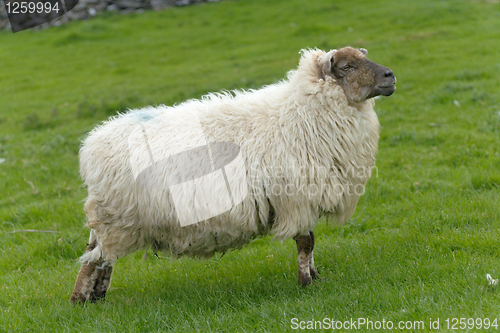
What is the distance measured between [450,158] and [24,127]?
9538mm

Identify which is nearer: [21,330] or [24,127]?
[21,330]

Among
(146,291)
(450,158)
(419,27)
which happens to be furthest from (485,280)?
(419,27)

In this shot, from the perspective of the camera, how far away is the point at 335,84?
453cm

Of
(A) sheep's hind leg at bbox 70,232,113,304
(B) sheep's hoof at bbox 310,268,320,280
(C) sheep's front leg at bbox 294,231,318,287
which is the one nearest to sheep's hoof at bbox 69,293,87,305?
(A) sheep's hind leg at bbox 70,232,113,304

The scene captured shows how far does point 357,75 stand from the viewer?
4.48m

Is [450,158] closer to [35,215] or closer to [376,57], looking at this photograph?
[35,215]

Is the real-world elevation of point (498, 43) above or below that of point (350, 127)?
below

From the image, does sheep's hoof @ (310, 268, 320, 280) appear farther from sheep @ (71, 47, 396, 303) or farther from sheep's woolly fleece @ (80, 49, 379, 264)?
sheep's woolly fleece @ (80, 49, 379, 264)

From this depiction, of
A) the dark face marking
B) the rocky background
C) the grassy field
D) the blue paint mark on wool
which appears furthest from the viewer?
the rocky background

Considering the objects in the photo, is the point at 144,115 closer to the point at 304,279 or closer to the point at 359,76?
the point at 359,76

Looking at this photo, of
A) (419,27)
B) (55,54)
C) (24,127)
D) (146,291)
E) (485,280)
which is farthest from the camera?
(55,54)

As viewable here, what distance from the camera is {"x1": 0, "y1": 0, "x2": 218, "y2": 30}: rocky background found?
24.2 m

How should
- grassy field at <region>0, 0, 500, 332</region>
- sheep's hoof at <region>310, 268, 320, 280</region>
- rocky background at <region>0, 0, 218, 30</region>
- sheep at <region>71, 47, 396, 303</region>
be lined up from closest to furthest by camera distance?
1. grassy field at <region>0, 0, 500, 332</region>
2. sheep at <region>71, 47, 396, 303</region>
3. sheep's hoof at <region>310, 268, 320, 280</region>
4. rocky background at <region>0, 0, 218, 30</region>

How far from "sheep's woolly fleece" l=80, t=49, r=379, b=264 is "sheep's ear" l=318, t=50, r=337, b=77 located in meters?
0.02
